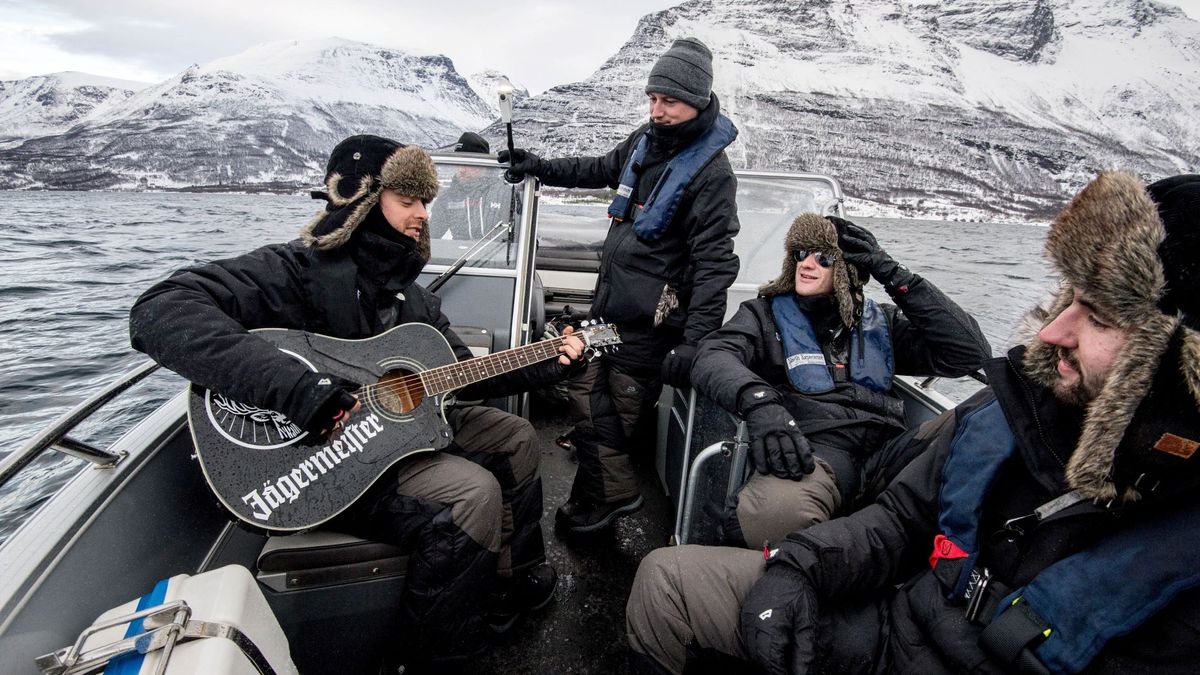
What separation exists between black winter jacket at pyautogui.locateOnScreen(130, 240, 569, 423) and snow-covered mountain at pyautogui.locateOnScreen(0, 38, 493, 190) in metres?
111

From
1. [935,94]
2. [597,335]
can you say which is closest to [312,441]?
[597,335]

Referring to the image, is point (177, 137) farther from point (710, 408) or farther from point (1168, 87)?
point (1168, 87)

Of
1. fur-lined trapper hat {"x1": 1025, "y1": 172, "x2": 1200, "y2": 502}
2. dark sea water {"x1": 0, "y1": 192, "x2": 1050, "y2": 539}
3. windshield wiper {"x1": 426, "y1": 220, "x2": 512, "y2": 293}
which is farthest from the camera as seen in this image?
dark sea water {"x1": 0, "y1": 192, "x2": 1050, "y2": 539}

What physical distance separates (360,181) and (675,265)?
151cm

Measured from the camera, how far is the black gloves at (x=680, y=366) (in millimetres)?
2482

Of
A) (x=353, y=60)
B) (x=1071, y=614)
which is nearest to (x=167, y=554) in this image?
(x=1071, y=614)

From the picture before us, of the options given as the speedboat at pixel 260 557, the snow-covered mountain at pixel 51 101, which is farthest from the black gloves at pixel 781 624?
the snow-covered mountain at pixel 51 101

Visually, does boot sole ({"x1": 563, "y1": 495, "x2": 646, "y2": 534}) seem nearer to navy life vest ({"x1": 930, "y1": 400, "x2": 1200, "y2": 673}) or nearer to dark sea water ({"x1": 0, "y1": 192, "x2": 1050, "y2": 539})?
navy life vest ({"x1": 930, "y1": 400, "x2": 1200, "y2": 673})

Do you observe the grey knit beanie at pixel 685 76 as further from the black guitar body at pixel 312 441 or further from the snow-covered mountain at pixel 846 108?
the snow-covered mountain at pixel 846 108

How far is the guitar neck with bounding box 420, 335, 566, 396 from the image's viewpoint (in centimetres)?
218

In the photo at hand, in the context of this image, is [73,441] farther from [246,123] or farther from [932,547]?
[246,123]

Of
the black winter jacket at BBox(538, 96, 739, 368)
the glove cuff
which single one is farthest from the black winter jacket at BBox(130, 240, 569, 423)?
the glove cuff

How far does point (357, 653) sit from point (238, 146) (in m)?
141

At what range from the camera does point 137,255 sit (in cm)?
1948
